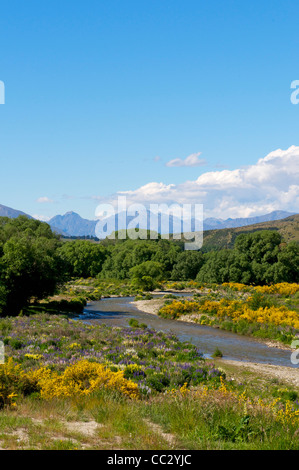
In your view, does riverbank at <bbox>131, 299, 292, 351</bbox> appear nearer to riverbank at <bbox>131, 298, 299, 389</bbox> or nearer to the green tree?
riverbank at <bbox>131, 298, 299, 389</bbox>

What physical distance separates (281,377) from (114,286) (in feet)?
215

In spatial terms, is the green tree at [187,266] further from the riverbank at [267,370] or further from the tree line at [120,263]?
the riverbank at [267,370]

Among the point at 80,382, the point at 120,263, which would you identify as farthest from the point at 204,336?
the point at 120,263

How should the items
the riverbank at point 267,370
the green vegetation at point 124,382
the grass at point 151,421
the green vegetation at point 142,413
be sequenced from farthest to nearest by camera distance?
the riverbank at point 267,370, the green vegetation at point 124,382, the green vegetation at point 142,413, the grass at point 151,421

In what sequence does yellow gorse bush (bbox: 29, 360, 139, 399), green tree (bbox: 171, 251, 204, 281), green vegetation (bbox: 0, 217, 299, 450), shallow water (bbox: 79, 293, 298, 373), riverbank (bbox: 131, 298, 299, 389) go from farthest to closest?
A: green tree (bbox: 171, 251, 204, 281)
shallow water (bbox: 79, 293, 298, 373)
riverbank (bbox: 131, 298, 299, 389)
yellow gorse bush (bbox: 29, 360, 139, 399)
green vegetation (bbox: 0, 217, 299, 450)

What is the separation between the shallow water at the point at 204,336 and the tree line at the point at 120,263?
7356 mm

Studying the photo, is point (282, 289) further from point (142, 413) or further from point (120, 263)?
point (142, 413)

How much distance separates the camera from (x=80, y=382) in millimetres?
14422

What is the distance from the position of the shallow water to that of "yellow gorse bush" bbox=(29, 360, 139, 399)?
543 inches

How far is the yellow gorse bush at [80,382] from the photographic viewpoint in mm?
13089

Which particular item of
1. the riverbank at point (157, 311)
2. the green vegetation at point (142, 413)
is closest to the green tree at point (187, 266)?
the riverbank at point (157, 311)

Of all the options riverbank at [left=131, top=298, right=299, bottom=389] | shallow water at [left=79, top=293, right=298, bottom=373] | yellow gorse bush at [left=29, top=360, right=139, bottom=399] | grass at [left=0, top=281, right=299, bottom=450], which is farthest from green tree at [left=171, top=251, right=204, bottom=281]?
yellow gorse bush at [left=29, top=360, right=139, bottom=399]

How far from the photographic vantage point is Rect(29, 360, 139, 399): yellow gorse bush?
13089mm

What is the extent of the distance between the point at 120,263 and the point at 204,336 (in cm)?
7167
